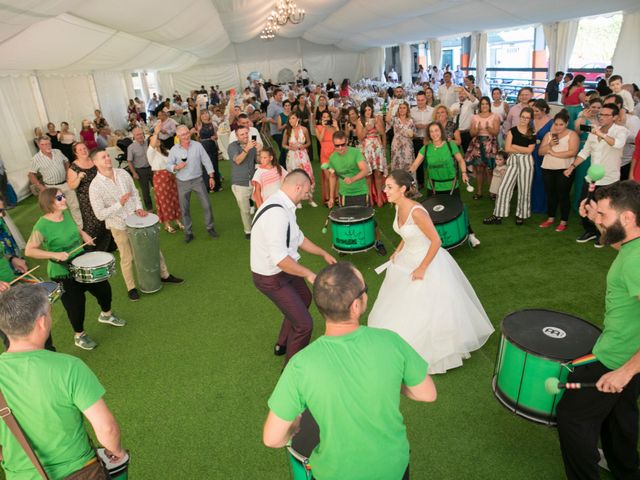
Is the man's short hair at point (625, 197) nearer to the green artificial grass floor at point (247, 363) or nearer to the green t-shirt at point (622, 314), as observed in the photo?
the green t-shirt at point (622, 314)

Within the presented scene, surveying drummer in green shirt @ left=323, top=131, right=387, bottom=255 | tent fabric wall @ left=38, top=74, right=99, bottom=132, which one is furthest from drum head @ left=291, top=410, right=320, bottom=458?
tent fabric wall @ left=38, top=74, right=99, bottom=132

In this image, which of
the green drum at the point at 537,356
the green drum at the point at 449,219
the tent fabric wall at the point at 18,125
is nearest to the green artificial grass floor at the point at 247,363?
the green drum at the point at 449,219

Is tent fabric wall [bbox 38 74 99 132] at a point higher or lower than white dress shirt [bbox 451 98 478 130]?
higher

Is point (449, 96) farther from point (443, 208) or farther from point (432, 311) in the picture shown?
point (432, 311)

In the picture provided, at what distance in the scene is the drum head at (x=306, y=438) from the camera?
212 centimetres

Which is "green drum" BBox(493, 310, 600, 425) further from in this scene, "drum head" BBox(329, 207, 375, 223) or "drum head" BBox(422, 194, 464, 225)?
"drum head" BBox(329, 207, 375, 223)

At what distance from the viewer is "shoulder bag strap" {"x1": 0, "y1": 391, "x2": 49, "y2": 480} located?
1891 mm

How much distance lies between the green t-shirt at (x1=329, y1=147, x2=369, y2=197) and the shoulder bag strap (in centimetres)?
549

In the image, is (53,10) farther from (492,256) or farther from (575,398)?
(575,398)

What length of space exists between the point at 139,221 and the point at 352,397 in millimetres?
4664

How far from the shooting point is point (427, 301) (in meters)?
3.96

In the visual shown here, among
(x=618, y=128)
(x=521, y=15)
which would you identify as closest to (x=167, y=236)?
(x=618, y=128)

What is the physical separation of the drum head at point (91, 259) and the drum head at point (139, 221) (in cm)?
96

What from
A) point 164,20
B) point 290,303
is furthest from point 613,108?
point 164,20
